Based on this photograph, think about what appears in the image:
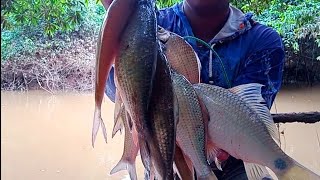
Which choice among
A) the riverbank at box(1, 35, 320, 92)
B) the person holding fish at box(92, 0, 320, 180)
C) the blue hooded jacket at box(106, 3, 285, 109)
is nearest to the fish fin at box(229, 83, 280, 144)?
the person holding fish at box(92, 0, 320, 180)

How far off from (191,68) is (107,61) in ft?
0.75

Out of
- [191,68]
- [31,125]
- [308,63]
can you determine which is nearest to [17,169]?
[31,125]

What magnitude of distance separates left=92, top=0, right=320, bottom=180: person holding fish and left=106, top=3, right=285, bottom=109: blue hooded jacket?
0.01m

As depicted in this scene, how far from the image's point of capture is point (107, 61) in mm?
665

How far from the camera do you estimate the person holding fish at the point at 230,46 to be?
133 centimetres

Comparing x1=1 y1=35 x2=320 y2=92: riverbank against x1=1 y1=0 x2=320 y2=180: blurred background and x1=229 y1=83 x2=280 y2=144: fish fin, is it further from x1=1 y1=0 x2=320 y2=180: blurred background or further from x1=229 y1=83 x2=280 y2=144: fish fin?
x1=229 y1=83 x2=280 y2=144: fish fin

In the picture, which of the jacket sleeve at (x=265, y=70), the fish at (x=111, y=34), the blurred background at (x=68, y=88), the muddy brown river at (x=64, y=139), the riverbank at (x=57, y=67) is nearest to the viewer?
the fish at (x=111, y=34)

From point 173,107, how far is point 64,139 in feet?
27.1

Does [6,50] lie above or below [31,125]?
above

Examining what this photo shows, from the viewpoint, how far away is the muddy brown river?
23.5 feet

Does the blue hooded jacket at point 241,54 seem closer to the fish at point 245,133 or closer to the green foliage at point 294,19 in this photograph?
the fish at point 245,133

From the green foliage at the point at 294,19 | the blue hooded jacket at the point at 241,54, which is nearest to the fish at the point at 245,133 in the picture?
the blue hooded jacket at the point at 241,54

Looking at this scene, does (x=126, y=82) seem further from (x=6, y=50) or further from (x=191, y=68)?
(x=6, y=50)

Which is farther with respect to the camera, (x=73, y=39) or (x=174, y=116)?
(x=73, y=39)
